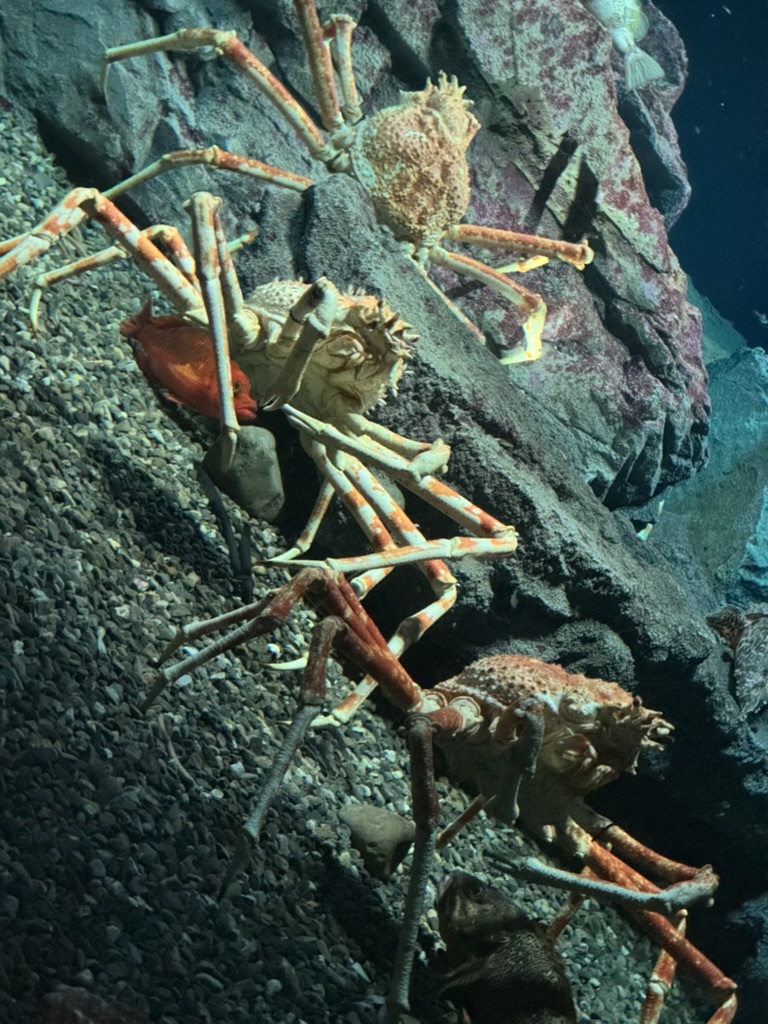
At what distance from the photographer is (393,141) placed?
10.7ft

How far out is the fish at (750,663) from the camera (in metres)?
2.71

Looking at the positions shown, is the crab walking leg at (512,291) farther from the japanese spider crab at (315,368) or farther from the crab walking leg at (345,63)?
the japanese spider crab at (315,368)

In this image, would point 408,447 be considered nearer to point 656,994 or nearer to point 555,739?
point 555,739

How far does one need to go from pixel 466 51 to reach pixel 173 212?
6.24ft

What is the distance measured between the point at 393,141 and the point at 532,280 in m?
1.15

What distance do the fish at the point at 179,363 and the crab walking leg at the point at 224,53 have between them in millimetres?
1168

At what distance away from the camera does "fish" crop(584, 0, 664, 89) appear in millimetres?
4242

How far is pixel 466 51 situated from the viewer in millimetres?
4027

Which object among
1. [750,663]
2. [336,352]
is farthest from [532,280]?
[336,352]

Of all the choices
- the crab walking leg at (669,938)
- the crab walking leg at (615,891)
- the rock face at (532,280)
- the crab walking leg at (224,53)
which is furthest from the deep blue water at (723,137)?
the crab walking leg at (615,891)

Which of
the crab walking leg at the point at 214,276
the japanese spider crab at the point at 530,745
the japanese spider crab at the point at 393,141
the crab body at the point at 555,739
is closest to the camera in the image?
the japanese spider crab at the point at 530,745

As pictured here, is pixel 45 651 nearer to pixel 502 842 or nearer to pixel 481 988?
pixel 481 988

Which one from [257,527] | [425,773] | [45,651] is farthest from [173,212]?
[425,773]

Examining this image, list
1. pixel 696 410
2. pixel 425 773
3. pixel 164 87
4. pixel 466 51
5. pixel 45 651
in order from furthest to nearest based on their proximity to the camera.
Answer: pixel 696 410 < pixel 466 51 < pixel 164 87 < pixel 425 773 < pixel 45 651
